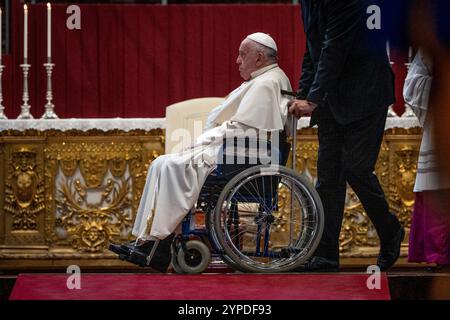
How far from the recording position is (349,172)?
14.5 ft

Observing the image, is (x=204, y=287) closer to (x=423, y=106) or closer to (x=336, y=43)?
(x=336, y=43)

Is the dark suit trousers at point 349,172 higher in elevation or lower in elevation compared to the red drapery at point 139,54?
lower

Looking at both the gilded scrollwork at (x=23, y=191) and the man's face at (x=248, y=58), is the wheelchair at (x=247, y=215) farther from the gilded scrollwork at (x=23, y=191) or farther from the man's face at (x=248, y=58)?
the gilded scrollwork at (x=23, y=191)

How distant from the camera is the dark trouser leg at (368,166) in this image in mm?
4391

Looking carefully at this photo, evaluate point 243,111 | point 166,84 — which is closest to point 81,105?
point 166,84

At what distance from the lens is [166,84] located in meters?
7.36

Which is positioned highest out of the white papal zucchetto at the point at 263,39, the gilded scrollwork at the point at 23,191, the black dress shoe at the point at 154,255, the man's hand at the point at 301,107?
the white papal zucchetto at the point at 263,39

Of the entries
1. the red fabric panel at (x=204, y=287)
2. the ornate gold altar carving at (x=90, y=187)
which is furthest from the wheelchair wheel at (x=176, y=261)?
the ornate gold altar carving at (x=90, y=187)

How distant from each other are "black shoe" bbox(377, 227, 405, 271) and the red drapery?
9.68 ft

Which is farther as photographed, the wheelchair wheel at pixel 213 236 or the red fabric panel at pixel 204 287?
the wheelchair wheel at pixel 213 236

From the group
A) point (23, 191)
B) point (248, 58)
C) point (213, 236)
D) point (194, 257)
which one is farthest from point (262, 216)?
point (23, 191)

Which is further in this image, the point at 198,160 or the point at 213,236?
the point at 198,160

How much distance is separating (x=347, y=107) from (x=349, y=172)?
0.88 feet
